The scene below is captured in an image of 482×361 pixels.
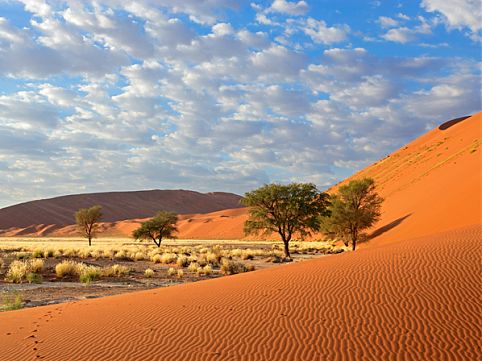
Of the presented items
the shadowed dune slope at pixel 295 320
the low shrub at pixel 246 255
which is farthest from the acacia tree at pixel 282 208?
the shadowed dune slope at pixel 295 320

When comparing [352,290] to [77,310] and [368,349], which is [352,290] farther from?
[77,310]

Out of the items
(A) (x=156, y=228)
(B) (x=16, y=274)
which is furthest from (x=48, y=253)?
(A) (x=156, y=228)

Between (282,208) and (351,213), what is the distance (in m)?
7.36

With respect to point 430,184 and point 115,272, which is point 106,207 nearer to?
point 430,184

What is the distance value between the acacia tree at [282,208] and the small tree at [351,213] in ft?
11.3

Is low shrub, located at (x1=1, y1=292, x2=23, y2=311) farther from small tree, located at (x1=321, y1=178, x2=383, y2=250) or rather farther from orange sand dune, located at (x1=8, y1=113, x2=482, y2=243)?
small tree, located at (x1=321, y1=178, x2=383, y2=250)

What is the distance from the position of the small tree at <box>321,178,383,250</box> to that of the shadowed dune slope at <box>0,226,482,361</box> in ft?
99.0

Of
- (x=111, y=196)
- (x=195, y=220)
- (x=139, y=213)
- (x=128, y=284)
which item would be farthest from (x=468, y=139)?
(x=111, y=196)

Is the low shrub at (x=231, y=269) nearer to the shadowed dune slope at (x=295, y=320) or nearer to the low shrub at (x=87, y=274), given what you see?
the low shrub at (x=87, y=274)

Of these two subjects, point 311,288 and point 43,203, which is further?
point 43,203

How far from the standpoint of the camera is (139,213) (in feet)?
548

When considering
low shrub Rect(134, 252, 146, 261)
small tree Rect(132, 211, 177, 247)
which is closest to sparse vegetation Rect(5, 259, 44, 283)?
low shrub Rect(134, 252, 146, 261)

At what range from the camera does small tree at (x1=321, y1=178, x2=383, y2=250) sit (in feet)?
137

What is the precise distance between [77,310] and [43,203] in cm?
15702
